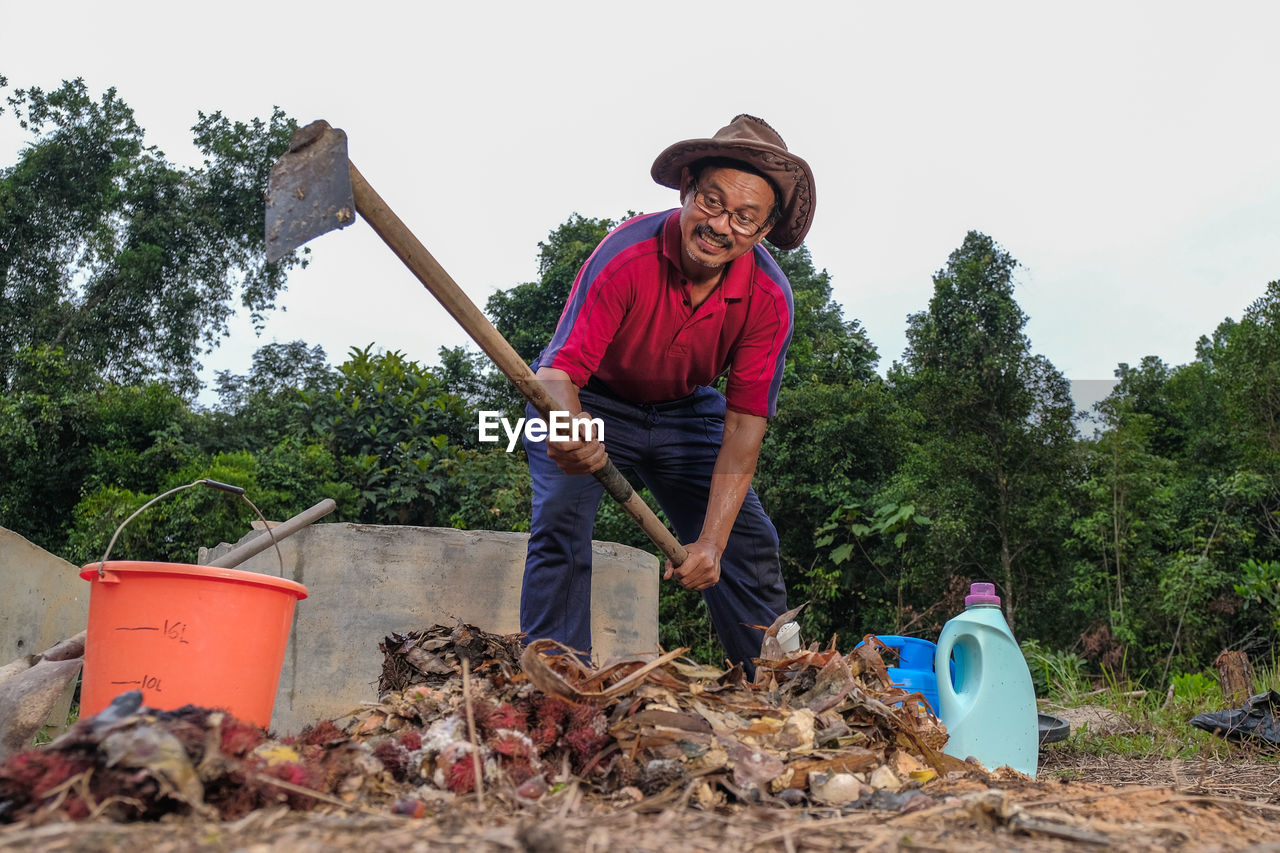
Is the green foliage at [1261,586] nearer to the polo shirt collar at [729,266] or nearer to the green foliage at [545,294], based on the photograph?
the polo shirt collar at [729,266]

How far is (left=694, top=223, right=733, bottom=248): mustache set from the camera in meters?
2.95

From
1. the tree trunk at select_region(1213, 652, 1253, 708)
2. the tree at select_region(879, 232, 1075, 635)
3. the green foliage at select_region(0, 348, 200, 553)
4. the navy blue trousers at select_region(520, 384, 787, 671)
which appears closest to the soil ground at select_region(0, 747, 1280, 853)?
the navy blue trousers at select_region(520, 384, 787, 671)

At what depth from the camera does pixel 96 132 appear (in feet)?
67.5

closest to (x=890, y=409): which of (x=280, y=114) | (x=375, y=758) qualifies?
(x=375, y=758)

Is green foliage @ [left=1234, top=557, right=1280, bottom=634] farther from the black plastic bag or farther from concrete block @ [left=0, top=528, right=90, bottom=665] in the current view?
concrete block @ [left=0, top=528, right=90, bottom=665]

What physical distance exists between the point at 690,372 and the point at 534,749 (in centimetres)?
171

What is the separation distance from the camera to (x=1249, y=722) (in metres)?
3.46

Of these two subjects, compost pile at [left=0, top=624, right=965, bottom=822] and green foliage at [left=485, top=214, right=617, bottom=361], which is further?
green foliage at [left=485, top=214, right=617, bottom=361]

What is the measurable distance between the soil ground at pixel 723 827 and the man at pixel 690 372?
123cm

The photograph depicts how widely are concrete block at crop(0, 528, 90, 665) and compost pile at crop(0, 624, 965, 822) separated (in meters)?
4.21

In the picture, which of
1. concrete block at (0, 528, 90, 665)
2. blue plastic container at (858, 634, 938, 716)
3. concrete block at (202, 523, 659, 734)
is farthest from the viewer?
concrete block at (0, 528, 90, 665)

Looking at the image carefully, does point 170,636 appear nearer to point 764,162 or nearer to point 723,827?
point 723,827

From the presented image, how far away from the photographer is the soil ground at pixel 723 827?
121 cm

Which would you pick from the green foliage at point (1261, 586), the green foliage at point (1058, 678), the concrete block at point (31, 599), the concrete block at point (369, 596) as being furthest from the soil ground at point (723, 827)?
the green foliage at point (1261, 586)
